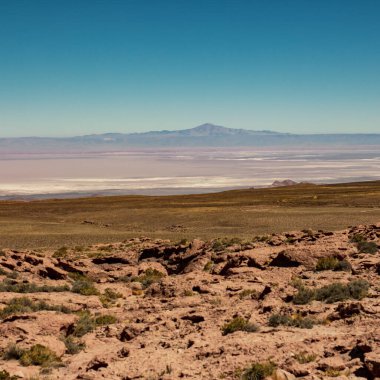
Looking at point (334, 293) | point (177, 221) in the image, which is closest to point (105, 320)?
point (334, 293)

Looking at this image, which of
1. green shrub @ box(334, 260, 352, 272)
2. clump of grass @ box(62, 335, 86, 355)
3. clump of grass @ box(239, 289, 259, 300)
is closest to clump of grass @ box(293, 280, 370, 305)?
clump of grass @ box(239, 289, 259, 300)

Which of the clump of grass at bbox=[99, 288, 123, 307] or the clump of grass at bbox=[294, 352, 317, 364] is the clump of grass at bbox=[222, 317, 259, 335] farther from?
the clump of grass at bbox=[99, 288, 123, 307]

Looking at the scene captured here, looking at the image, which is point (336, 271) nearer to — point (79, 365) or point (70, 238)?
point (79, 365)

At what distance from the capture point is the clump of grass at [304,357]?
29.5 ft

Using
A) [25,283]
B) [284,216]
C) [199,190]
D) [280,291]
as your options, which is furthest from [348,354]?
[199,190]

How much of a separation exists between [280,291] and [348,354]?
540 centimetres

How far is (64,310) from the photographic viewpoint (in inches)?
573

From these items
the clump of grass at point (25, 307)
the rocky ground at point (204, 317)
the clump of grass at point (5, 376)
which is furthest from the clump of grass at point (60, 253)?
the clump of grass at point (5, 376)

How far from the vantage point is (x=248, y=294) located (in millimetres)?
14922

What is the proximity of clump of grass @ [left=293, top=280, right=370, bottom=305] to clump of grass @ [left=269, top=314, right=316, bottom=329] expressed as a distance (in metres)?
1.64

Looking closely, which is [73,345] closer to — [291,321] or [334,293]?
[291,321]

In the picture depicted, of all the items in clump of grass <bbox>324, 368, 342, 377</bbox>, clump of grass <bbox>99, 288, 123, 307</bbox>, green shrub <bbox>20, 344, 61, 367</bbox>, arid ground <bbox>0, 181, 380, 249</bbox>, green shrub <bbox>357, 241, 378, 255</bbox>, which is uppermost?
green shrub <bbox>357, 241, 378, 255</bbox>

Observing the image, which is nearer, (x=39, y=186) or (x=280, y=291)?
(x=280, y=291)

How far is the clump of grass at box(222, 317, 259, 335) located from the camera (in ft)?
36.7
